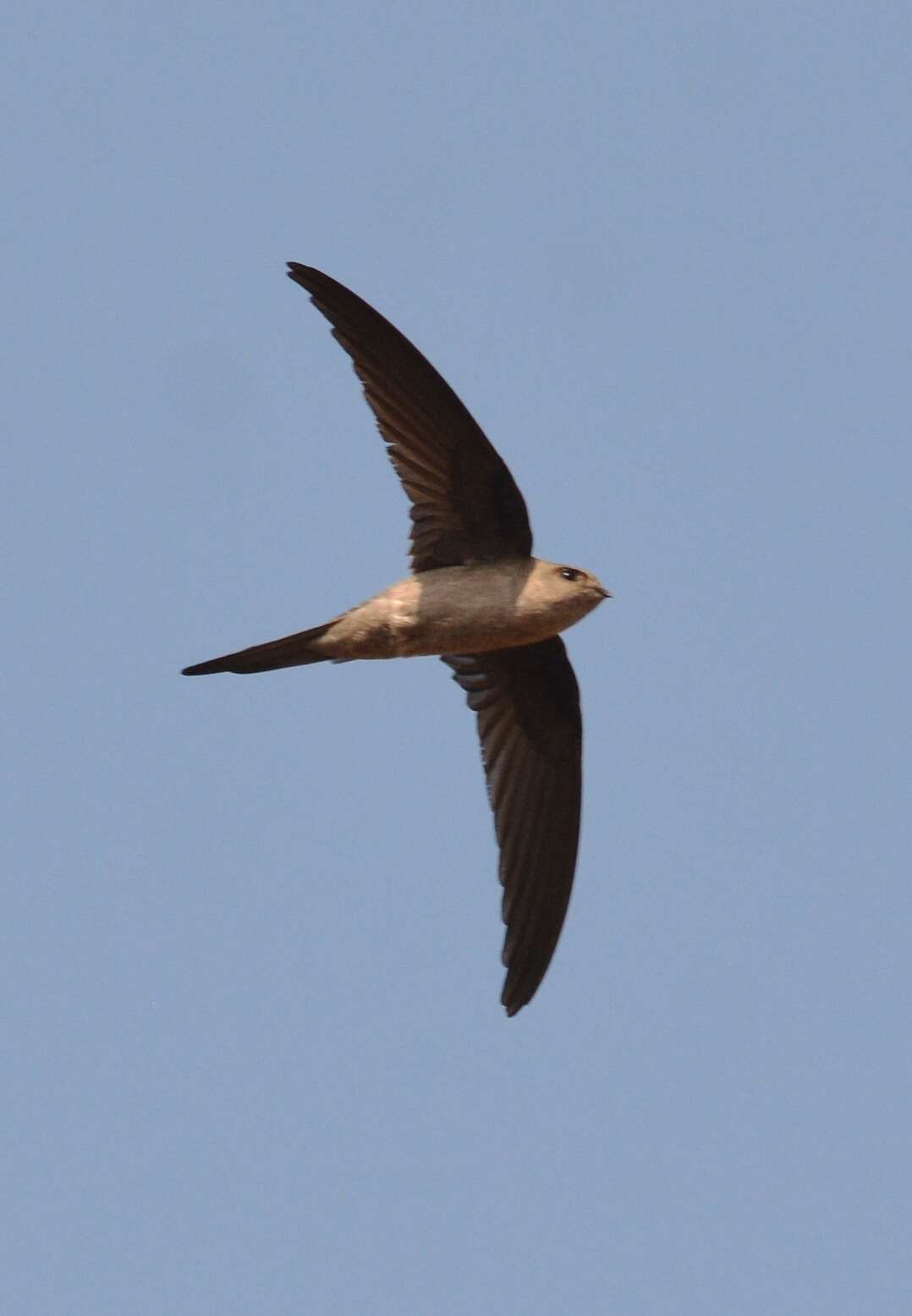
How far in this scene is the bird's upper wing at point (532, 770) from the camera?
32.4 feet

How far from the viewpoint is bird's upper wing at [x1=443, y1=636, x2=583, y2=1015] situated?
9.88m

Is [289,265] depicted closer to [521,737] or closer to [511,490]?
[511,490]

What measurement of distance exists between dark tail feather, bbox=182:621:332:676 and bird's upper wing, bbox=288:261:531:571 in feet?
1.70

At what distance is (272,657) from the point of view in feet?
30.2

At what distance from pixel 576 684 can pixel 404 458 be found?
1338mm

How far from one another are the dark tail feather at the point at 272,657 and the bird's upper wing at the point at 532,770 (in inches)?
31.7

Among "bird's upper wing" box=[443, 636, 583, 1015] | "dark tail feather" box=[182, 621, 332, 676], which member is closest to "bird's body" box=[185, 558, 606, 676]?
"dark tail feather" box=[182, 621, 332, 676]

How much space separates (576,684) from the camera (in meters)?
10.0

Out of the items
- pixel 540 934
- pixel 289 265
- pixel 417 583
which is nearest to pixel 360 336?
pixel 289 265

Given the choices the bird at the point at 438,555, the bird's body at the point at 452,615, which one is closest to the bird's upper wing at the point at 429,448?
the bird at the point at 438,555

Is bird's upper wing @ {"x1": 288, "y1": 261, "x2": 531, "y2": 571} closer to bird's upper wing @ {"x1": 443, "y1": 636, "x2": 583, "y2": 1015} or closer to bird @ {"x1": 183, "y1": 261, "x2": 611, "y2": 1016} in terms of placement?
bird @ {"x1": 183, "y1": 261, "x2": 611, "y2": 1016}

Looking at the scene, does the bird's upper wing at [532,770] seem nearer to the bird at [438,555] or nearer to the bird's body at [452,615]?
the bird at [438,555]

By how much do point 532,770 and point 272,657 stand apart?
1.39 metres

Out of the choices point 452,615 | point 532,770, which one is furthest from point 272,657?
point 532,770
